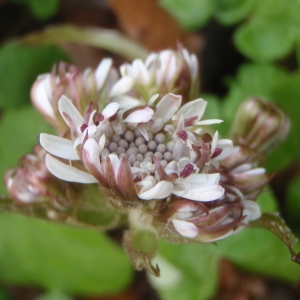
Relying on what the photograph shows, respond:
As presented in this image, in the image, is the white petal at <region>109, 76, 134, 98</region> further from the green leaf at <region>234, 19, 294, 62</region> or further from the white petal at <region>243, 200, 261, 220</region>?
the green leaf at <region>234, 19, 294, 62</region>

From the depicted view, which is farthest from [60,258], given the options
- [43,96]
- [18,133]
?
[43,96]

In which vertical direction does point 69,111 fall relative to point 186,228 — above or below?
above

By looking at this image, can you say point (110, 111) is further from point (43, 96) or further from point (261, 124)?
point (261, 124)

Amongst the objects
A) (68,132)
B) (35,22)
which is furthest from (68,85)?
(35,22)

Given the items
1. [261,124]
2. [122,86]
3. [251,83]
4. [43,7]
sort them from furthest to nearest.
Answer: [43,7], [251,83], [261,124], [122,86]

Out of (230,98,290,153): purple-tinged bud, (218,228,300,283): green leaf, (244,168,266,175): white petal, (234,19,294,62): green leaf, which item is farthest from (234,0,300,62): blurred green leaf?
(244,168,266,175): white petal

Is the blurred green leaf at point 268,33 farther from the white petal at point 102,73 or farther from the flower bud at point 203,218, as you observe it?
the flower bud at point 203,218
